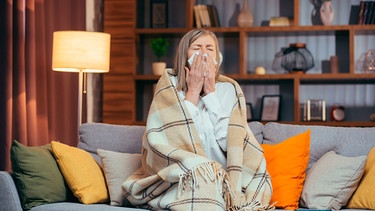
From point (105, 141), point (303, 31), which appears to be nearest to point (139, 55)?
point (303, 31)

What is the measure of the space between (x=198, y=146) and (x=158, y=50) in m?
3.06

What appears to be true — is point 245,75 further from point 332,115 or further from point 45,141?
point 45,141

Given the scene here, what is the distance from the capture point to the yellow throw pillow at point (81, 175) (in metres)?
3.45

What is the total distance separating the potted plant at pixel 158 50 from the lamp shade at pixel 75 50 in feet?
4.45

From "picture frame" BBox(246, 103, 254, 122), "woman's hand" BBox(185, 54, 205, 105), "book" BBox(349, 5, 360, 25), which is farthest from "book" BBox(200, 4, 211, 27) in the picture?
"woman's hand" BBox(185, 54, 205, 105)

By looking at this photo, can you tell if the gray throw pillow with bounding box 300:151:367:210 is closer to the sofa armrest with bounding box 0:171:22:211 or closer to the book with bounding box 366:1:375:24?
the sofa armrest with bounding box 0:171:22:211

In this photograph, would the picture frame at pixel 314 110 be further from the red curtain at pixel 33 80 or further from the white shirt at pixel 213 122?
the white shirt at pixel 213 122

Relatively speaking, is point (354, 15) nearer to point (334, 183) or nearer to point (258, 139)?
point (258, 139)

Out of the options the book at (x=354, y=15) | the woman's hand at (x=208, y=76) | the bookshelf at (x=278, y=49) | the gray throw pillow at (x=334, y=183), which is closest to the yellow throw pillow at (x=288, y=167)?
the gray throw pillow at (x=334, y=183)

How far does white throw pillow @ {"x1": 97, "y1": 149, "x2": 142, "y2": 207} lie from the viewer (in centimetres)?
346

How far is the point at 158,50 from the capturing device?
6312 millimetres

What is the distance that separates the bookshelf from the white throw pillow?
2573mm

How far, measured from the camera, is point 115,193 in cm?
347

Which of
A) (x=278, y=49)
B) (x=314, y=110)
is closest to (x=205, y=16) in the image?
(x=278, y=49)
